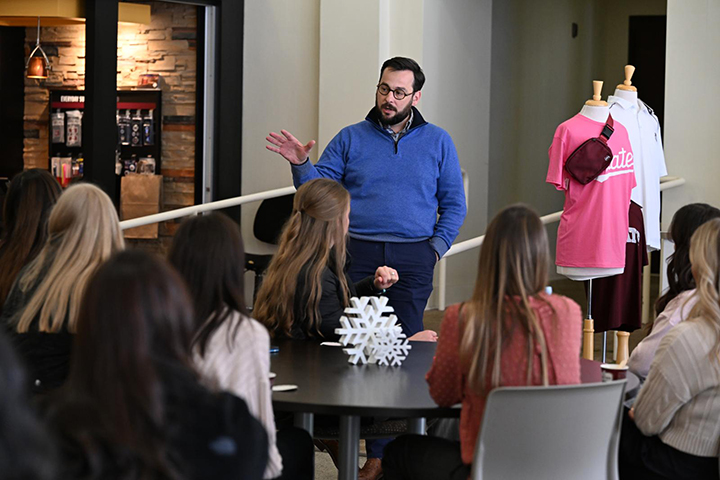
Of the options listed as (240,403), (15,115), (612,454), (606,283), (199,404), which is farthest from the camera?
(15,115)

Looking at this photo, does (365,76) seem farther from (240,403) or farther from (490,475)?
(240,403)

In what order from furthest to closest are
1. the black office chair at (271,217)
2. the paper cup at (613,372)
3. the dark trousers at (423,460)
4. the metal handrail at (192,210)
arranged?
the black office chair at (271,217), the metal handrail at (192,210), the paper cup at (613,372), the dark trousers at (423,460)

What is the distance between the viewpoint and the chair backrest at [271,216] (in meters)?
6.76

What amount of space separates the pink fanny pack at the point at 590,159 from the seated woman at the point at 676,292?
124cm

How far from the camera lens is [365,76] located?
6727 mm

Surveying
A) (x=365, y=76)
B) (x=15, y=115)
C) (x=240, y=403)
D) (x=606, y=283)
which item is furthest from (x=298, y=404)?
(x=15, y=115)

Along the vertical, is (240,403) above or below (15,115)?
below

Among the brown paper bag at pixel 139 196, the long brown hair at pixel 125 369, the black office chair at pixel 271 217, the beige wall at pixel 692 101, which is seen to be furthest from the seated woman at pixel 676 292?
the brown paper bag at pixel 139 196

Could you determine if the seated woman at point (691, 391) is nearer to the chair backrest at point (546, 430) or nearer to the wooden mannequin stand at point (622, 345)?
the chair backrest at point (546, 430)

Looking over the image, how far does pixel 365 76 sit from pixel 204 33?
4.03 feet

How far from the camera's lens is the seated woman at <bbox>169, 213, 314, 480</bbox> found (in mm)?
1973

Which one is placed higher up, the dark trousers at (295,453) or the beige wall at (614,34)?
the beige wall at (614,34)

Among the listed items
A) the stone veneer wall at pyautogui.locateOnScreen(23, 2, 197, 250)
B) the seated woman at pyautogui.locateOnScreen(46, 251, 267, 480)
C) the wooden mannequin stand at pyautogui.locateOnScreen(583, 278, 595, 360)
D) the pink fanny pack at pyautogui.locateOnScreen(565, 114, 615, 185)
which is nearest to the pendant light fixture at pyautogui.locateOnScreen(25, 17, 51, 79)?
the stone veneer wall at pyautogui.locateOnScreen(23, 2, 197, 250)

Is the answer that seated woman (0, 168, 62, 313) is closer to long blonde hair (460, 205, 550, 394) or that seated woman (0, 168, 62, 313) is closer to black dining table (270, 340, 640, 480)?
black dining table (270, 340, 640, 480)
